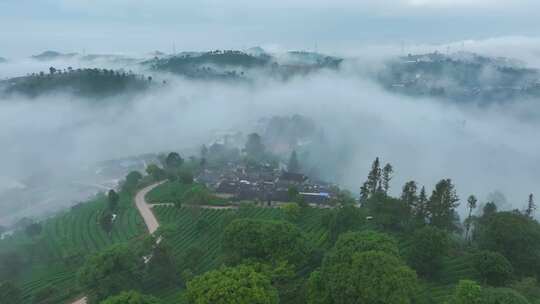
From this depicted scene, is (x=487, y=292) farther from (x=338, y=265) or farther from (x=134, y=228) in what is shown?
(x=134, y=228)

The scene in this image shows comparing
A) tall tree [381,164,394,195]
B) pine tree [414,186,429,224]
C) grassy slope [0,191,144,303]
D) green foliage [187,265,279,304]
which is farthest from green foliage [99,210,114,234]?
pine tree [414,186,429,224]

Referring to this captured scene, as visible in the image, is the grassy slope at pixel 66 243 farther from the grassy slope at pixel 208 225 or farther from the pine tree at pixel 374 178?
the pine tree at pixel 374 178

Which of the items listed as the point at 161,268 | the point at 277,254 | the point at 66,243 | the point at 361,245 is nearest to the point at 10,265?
the point at 66,243

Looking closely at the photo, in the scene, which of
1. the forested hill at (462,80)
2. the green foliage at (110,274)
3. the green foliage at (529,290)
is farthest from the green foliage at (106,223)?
the forested hill at (462,80)

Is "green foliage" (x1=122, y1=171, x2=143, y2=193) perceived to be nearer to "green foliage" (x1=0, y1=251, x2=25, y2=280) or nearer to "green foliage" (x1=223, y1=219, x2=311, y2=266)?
"green foliage" (x1=0, y1=251, x2=25, y2=280)

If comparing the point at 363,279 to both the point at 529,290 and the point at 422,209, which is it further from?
the point at 422,209
